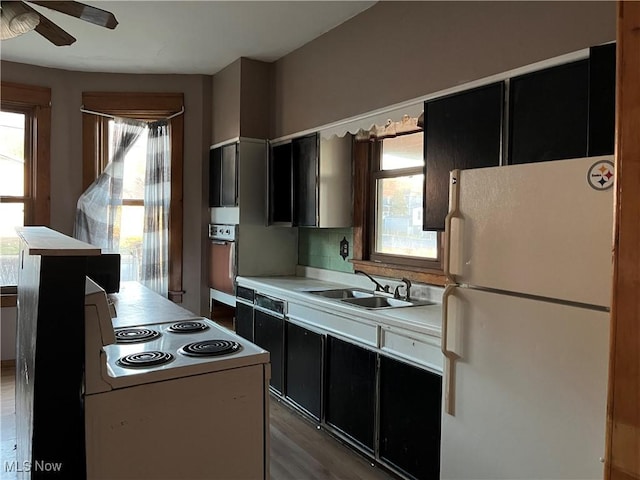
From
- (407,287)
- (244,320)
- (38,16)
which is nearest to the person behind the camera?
(38,16)

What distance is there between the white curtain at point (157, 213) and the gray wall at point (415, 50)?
121 centimetres

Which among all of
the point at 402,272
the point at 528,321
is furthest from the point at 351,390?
the point at 528,321

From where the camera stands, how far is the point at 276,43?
396 centimetres

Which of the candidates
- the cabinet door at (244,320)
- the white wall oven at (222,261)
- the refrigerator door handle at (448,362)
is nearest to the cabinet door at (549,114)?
the refrigerator door handle at (448,362)

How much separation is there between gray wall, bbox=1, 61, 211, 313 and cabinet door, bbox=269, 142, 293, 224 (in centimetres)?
99

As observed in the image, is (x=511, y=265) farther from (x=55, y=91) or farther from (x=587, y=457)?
(x=55, y=91)

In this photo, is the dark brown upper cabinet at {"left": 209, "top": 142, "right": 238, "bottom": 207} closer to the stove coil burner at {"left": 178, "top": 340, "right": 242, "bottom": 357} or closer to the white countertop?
the white countertop

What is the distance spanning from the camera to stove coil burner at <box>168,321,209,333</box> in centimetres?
211

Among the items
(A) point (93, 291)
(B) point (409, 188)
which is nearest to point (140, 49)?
(B) point (409, 188)

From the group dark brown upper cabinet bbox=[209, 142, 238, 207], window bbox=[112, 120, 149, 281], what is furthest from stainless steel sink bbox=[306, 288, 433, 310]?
window bbox=[112, 120, 149, 281]

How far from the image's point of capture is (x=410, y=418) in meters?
2.46

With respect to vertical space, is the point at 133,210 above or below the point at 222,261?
above

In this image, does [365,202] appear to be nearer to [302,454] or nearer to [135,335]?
[302,454]

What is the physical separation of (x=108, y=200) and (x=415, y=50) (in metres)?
3.25
